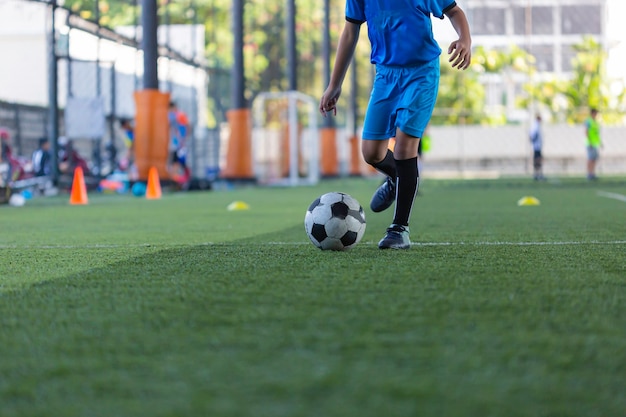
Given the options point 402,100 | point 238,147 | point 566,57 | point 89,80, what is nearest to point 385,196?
point 402,100

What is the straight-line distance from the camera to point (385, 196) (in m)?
6.15

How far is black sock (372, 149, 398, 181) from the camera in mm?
5930

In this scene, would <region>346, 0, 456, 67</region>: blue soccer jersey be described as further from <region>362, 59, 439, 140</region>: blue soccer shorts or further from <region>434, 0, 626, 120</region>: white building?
<region>434, 0, 626, 120</region>: white building

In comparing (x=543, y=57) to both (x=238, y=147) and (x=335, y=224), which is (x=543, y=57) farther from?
(x=335, y=224)

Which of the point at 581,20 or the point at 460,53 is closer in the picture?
the point at 460,53

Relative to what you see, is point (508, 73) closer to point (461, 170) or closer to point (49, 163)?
point (461, 170)

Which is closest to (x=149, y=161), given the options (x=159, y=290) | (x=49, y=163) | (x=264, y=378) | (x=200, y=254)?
(x=49, y=163)

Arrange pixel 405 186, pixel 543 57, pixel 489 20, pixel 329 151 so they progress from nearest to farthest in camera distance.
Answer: pixel 405 186, pixel 329 151, pixel 489 20, pixel 543 57

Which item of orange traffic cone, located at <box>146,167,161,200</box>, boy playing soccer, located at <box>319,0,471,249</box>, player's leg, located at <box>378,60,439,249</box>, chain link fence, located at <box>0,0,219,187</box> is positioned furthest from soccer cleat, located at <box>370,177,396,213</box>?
chain link fence, located at <box>0,0,219,187</box>

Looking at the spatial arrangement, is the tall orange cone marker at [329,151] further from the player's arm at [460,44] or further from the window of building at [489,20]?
the window of building at [489,20]

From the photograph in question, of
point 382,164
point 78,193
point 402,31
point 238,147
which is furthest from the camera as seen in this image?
point 238,147

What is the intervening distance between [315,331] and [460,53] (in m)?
3.06

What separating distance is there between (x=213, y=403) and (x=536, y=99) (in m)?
45.9

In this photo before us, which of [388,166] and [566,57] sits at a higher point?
[566,57]
